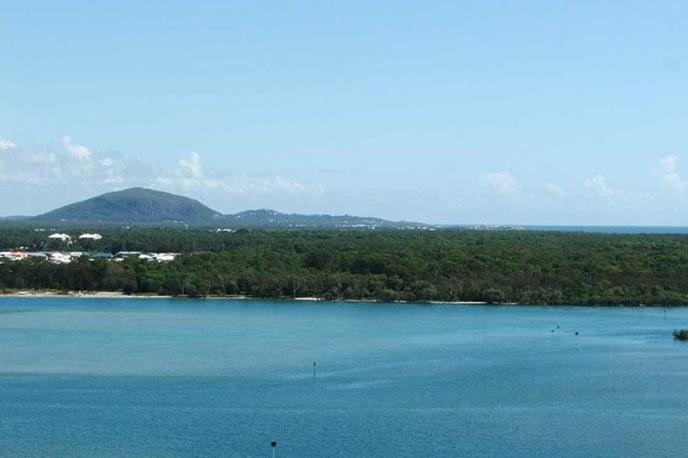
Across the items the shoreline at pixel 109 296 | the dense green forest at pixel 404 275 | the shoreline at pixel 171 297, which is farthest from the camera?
the shoreline at pixel 109 296

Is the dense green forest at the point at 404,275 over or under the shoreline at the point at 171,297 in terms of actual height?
over

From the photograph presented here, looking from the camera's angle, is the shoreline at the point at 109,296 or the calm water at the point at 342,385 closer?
the calm water at the point at 342,385

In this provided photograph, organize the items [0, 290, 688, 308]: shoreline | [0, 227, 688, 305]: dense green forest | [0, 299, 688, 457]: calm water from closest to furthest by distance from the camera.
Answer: [0, 299, 688, 457]: calm water < [0, 290, 688, 308]: shoreline < [0, 227, 688, 305]: dense green forest

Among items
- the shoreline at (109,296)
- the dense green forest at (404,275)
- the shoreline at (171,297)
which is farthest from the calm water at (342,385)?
the shoreline at (109,296)

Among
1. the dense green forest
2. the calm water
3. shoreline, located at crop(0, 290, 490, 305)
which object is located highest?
the dense green forest

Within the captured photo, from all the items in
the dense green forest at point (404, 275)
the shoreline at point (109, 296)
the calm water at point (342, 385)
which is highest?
the dense green forest at point (404, 275)

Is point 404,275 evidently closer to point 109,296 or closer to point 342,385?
point 109,296

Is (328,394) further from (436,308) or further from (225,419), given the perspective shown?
(436,308)

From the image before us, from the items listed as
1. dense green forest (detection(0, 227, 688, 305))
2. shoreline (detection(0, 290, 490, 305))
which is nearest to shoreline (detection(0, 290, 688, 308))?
shoreline (detection(0, 290, 490, 305))

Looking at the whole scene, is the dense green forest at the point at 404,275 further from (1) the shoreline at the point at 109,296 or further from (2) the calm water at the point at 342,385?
(2) the calm water at the point at 342,385

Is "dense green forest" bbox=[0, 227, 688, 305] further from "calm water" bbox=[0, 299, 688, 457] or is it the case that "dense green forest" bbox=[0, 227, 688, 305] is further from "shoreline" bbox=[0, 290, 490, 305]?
"calm water" bbox=[0, 299, 688, 457]
